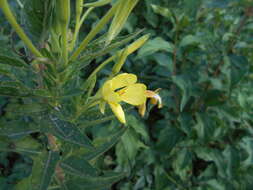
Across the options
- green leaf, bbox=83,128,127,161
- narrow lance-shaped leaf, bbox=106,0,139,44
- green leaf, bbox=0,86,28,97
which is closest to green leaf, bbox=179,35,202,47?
green leaf, bbox=83,128,127,161

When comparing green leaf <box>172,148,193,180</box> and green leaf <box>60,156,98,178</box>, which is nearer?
green leaf <box>60,156,98,178</box>

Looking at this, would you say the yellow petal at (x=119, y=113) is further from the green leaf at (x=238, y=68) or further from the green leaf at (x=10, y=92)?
the green leaf at (x=238, y=68)

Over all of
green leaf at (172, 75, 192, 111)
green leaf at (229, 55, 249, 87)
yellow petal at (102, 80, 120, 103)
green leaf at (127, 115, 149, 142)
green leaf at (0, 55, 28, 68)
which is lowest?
green leaf at (127, 115, 149, 142)

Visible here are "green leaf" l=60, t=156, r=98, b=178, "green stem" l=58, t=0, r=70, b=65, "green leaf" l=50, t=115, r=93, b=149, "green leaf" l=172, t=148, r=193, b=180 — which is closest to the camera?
"green stem" l=58, t=0, r=70, b=65

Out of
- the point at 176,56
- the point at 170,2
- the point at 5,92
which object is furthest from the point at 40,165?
the point at 170,2

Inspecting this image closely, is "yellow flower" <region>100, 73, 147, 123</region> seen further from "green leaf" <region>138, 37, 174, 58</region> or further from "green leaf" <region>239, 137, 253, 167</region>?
"green leaf" <region>239, 137, 253, 167</region>

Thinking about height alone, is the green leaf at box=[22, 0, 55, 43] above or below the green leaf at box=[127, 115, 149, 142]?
above

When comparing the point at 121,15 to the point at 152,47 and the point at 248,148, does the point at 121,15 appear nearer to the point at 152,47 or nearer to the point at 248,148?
the point at 152,47

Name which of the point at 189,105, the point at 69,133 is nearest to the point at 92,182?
the point at 69,133
